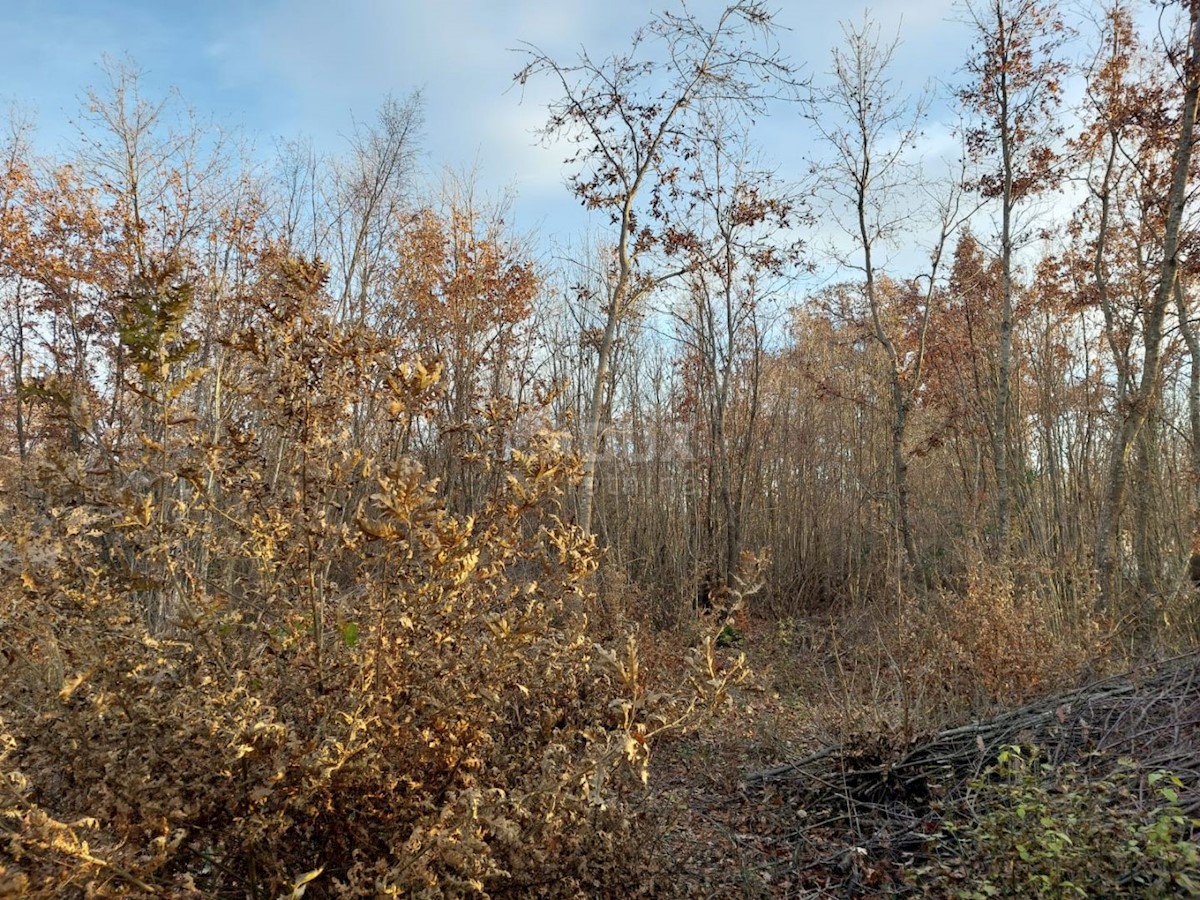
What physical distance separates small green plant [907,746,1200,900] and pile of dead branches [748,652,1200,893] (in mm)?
195

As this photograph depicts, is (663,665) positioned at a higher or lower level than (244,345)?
lower

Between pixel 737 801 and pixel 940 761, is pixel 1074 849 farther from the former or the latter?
→ pixel 737 801

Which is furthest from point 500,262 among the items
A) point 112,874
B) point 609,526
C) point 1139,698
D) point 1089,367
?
point 112,874

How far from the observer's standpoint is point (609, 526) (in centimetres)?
868

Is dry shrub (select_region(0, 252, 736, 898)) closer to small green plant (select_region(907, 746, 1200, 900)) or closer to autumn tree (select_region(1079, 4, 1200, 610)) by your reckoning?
small green plant (select_region(907, 746, 1200, 900))

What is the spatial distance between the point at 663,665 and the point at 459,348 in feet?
22.4

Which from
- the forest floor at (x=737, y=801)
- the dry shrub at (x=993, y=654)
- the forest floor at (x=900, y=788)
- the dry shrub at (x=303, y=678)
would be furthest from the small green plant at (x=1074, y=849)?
the dry shrub at (x=993, y=654)

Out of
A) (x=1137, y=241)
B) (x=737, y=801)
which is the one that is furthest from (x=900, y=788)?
(x=1137, y=241)

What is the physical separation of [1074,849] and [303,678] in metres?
2.19

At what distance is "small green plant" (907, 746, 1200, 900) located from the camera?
1.97m

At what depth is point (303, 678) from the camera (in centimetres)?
188

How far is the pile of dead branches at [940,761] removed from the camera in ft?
8.93

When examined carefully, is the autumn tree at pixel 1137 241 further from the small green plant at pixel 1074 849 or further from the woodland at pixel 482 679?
the small green plant at pixel 1074 849

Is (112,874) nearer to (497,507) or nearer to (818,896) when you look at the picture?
(497,507)
